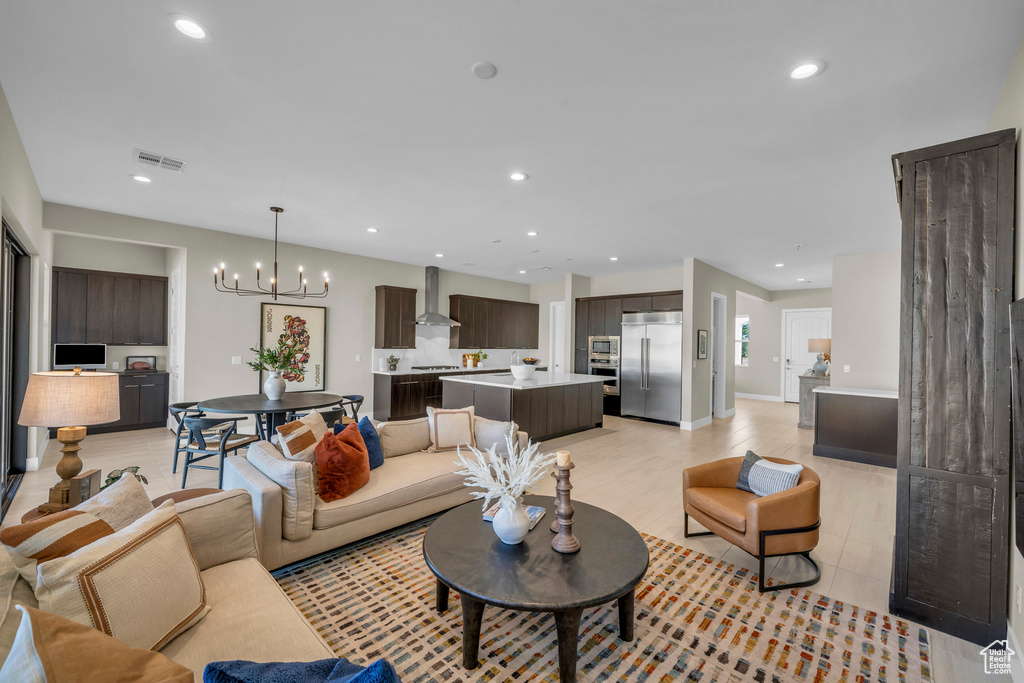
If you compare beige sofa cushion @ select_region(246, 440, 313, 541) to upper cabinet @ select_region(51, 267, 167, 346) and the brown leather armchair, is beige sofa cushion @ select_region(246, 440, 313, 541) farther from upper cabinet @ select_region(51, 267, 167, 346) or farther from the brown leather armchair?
upper cabinet @ select_region(51, 267, 167, 346)

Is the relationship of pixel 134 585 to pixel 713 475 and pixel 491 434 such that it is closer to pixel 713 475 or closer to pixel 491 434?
pixel 491 434

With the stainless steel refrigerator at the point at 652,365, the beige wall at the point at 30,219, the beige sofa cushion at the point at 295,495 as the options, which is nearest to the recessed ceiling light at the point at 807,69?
the beige sofa cushion at the point at 295,495

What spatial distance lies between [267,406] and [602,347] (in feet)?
18.4

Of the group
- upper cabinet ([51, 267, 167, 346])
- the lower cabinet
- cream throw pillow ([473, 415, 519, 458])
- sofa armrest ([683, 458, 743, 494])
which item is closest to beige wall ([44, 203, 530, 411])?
upper cabinet ([51, 267, 167, 346])

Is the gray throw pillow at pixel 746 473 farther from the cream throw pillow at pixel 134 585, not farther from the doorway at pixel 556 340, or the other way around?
the doorway at pixel 556 340

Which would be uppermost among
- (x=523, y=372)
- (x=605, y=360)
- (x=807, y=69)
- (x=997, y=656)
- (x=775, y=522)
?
(x=807, y=69)

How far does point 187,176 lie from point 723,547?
502 cm

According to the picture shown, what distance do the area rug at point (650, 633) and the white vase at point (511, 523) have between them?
17.6 inches

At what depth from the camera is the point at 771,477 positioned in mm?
2779

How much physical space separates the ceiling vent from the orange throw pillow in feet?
8.32

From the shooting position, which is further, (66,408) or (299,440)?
(299,440)

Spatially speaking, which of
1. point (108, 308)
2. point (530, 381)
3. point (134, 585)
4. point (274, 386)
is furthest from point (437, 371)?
point (134, 585)

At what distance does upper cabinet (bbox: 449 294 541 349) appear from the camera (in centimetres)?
857

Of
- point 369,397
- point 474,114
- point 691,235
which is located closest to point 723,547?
point 474,114
